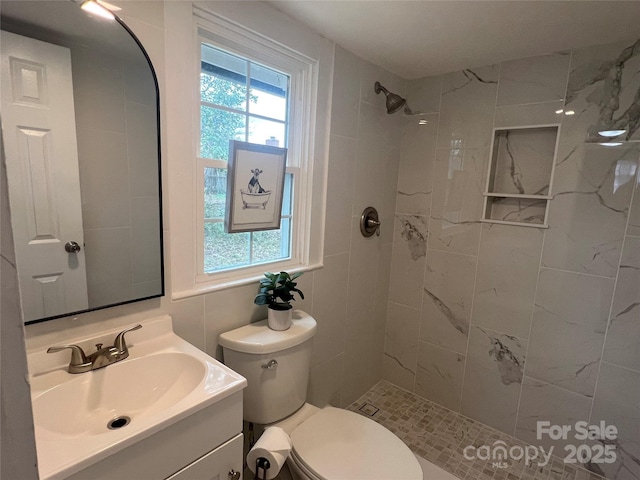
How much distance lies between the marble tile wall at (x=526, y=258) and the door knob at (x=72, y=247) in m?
1.79

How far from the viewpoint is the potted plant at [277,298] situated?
138cm

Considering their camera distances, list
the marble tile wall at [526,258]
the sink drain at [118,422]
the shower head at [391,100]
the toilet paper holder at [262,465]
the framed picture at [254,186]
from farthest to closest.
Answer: the shower head at [391,100], the marble tile wall at [526,258], the framed picture at [254,186], the toilet paper holder at [262,465], the sink drain at [118,422]

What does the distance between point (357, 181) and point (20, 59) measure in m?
1.46

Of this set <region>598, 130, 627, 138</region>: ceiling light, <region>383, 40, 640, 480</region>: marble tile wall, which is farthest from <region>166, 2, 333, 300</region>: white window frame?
<region>598, 130, 627, 138</region>: ceiling light

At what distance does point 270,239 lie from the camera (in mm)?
1661

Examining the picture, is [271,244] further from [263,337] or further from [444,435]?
[444,435]

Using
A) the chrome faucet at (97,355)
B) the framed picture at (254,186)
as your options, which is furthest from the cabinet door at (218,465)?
the framed picture at (254,186)

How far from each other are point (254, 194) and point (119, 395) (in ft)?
2.80

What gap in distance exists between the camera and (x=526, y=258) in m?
1.84

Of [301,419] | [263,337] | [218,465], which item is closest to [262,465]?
[218,465]

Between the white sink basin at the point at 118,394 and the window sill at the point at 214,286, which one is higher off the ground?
the window sill at the point at 214,286

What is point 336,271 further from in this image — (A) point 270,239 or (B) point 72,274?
(B) point 72,274

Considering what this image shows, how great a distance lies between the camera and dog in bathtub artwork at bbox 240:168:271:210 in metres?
1.42

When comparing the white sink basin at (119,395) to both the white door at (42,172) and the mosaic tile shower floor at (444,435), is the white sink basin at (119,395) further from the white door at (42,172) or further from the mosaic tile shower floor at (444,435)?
the mosaic tile shower floor at (444,435)
